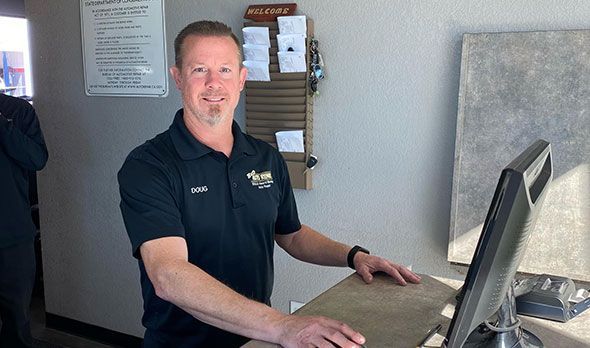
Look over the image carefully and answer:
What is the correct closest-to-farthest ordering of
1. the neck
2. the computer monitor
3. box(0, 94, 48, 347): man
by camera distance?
the computer monitor, the neck, box(0, 94, 48, 347): man

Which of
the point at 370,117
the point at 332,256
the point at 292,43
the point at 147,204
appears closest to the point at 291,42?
the point at 292,43

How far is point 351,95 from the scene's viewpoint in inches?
94.7

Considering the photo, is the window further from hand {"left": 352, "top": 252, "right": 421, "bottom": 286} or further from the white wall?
hand {"left": 352, "top": 252, "right": 421, "bottom": 286}

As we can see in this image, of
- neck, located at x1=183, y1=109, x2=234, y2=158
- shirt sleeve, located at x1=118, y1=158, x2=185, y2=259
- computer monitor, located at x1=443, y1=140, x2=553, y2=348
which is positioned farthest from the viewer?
neck, located at x1=183, y1=109, x2=234, y2=158

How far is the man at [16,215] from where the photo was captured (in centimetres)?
261

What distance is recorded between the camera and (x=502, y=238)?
78 cm

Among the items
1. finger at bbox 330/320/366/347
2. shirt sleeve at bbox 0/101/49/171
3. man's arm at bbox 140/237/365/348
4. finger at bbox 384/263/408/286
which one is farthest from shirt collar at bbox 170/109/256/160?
shirt sleeve at bbox 0/101/49/171

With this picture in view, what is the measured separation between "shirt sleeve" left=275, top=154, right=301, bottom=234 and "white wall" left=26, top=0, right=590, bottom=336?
0.68 m

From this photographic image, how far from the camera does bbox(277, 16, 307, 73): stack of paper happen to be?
240 centimetres

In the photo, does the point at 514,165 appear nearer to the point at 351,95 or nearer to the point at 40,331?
the point at 351,95

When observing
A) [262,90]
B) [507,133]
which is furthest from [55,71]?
[507,133]

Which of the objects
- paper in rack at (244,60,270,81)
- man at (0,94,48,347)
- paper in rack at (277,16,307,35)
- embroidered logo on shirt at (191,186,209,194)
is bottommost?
man at (0,94,48,347)

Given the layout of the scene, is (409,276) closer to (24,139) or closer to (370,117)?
(370,117)

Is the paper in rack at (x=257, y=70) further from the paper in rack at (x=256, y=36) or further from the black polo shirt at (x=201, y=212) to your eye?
the black polo shirt at (x=201, y=212)
